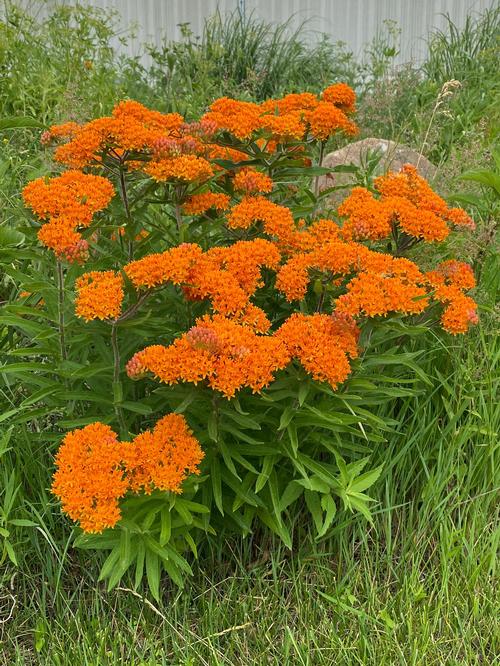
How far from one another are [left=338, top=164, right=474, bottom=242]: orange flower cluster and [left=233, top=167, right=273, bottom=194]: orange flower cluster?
0.28 meters

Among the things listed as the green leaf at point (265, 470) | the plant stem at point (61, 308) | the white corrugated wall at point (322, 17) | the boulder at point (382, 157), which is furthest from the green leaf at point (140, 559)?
the white corrugated wall at point (322, 17)

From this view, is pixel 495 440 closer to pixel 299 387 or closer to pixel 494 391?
pixel 494 391

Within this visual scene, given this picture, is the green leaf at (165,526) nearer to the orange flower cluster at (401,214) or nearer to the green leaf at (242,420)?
the green leaf at (242,420)

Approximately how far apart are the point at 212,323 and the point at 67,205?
0.61 m

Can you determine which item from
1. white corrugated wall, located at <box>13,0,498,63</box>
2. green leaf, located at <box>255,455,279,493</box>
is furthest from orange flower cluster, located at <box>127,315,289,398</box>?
white corrugated wall, located at <box>13,0,498,63</box>

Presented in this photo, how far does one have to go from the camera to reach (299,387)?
216 cm

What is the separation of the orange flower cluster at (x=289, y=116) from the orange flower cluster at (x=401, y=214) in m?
0.33

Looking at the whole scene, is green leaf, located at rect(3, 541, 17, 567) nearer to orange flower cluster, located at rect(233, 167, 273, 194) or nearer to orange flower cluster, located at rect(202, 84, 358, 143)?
orange flower cluster, located at rect(233, 167, 273, 194)

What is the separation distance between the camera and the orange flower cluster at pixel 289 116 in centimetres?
256

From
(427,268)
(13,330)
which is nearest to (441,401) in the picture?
(427,268)

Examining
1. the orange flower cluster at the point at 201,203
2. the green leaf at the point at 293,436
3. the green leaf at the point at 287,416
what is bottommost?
the green leaf at the point at 293,436

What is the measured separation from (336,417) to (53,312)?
0.96 meters

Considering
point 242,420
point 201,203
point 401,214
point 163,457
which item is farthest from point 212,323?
point 401,214

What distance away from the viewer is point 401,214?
8.05 feet
